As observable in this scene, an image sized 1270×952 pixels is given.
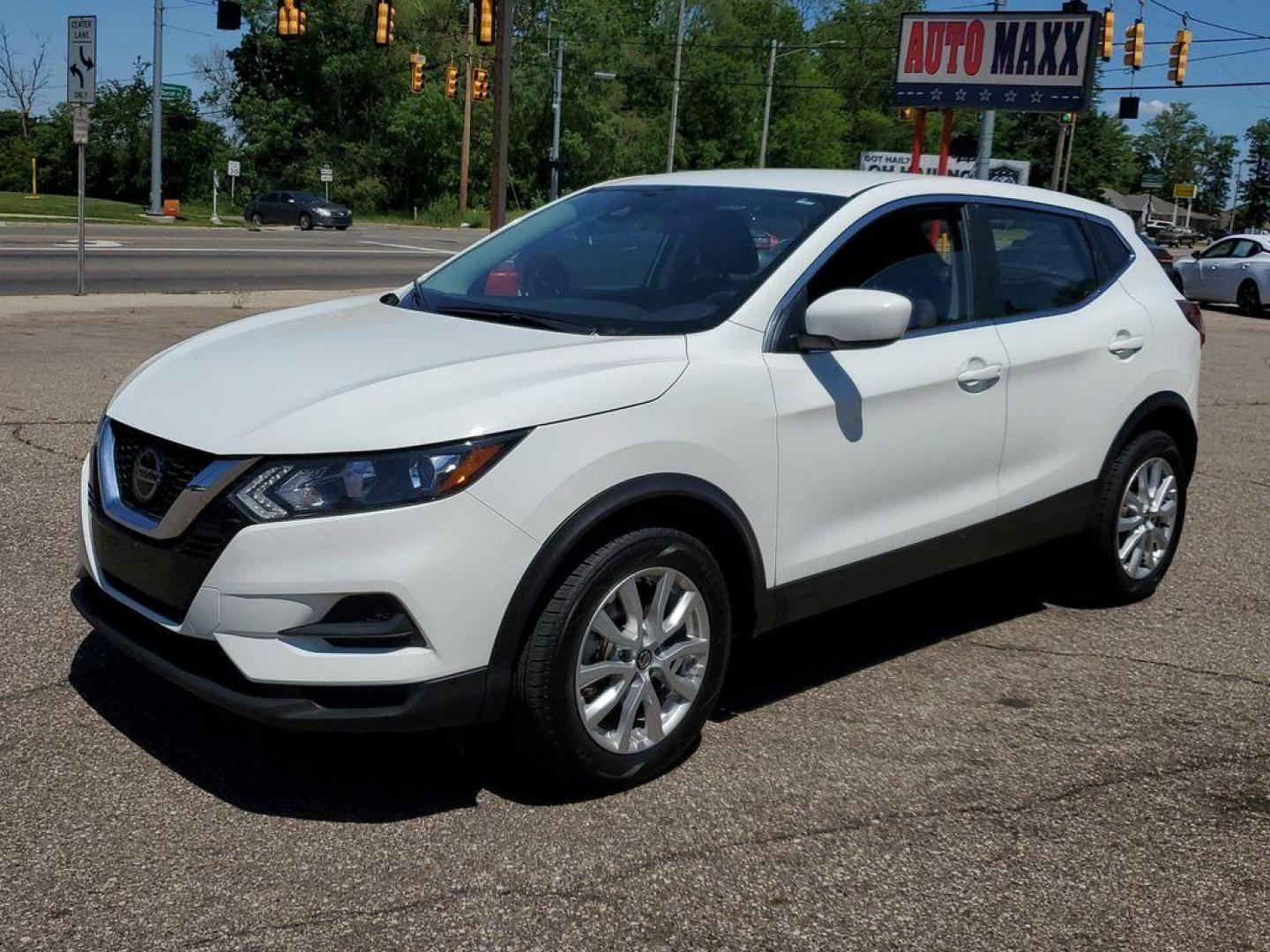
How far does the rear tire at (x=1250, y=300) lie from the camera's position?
2555 centimetres

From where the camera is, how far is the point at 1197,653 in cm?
536

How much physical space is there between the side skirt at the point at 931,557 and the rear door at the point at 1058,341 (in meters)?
0.08

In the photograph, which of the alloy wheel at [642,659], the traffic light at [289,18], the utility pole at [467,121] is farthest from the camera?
the utility pole at [467,121]

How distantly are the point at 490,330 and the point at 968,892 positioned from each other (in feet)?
6.84

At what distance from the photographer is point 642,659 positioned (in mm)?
3803

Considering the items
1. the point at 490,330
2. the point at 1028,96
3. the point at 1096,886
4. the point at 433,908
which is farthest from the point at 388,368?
the point at 1028,96

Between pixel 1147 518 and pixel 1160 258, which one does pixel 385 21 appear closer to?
pixel 1160 258

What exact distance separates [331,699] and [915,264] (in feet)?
8.35

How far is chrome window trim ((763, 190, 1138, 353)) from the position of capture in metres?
4.19

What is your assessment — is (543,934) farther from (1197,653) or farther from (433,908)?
(1197,653)

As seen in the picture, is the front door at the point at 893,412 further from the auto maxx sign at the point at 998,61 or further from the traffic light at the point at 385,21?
the traffic light at the point at 385,21

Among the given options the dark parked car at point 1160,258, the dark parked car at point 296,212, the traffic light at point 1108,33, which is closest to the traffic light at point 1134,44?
the traffic light at point 1108,33

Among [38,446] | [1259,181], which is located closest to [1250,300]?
[38,446]

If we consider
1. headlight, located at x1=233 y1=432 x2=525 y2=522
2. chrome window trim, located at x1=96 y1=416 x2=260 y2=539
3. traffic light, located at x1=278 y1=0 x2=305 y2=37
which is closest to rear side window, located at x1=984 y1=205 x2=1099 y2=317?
headlight, located at x1=233 y1=432 x2=525 y2=522
